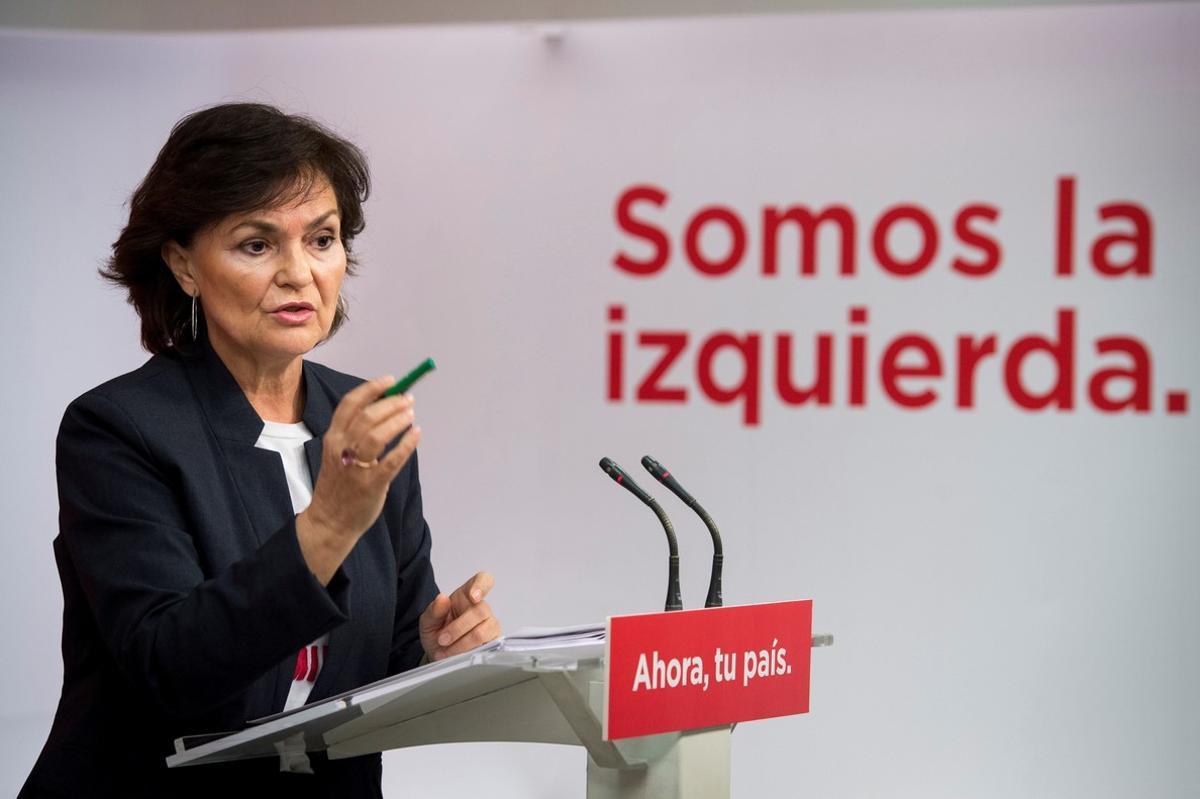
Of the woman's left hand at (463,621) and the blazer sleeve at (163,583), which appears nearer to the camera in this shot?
the blazer sleeve at (163,583)

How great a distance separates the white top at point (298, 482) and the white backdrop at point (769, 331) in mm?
2689

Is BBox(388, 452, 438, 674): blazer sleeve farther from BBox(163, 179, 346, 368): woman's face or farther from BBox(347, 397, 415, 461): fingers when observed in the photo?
BBox(347, 397, 415, 461): fingers

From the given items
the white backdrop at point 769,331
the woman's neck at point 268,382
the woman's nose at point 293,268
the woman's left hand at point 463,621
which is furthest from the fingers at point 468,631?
the white backdrop at point 769,331

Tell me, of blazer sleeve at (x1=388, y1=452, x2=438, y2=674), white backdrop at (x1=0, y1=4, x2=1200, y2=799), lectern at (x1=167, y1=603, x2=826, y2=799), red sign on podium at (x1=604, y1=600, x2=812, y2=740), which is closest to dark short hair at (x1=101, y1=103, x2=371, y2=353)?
blazer sleeve at (x1=388, y1=452, x2=438, y2=674)

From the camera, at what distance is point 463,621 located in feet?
6.00

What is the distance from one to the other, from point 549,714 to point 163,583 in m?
0.45

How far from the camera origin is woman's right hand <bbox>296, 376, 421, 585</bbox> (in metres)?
1.34

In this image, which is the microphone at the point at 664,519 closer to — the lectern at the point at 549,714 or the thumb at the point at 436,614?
the lectern at the point at 549,714

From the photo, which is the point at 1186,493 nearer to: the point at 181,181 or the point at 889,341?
the point at 889,341

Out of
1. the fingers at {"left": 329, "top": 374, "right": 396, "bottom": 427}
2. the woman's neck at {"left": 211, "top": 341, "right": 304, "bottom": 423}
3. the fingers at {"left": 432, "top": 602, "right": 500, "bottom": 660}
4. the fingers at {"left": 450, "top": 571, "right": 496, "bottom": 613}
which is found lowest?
the fingers at {"left": 432, "top": 602, "right": 500, "bottom": 660}

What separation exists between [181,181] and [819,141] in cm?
298

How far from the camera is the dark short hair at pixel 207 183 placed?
1.73 metres

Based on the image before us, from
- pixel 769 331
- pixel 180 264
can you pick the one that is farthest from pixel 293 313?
pixel 769 331

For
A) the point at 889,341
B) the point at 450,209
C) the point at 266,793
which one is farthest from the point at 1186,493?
the point at 266,793
